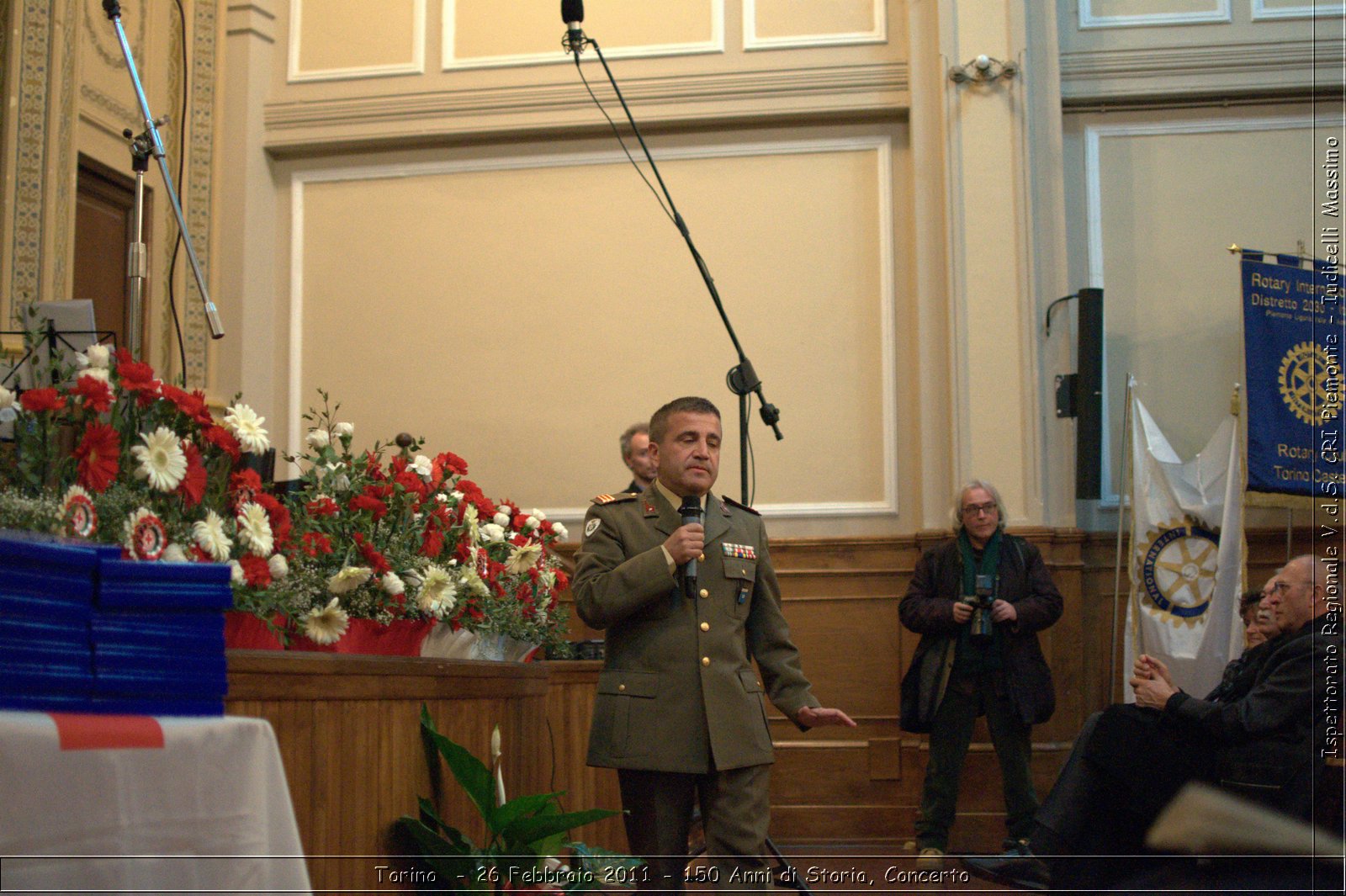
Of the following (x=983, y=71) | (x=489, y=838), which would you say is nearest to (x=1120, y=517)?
(x=983, y=71)

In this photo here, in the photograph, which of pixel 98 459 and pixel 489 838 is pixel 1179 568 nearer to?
pixel 489 838

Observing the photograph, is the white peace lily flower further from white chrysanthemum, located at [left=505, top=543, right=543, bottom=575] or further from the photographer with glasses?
the photographer with glasses

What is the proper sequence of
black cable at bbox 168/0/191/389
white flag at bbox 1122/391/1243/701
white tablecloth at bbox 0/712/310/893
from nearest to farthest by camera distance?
white tablecloth at bbox 0/712/310/893
white flag at bbox 1122/391/1243/701
black cable at bbox 168/0/191/389

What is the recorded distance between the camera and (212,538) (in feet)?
7.01

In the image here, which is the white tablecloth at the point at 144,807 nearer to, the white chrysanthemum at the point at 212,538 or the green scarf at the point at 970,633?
the white chrysanthemum at the point at 212,538

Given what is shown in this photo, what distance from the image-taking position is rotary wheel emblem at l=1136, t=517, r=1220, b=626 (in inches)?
203

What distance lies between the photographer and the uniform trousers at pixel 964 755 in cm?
461

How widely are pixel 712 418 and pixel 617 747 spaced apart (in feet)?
2.45

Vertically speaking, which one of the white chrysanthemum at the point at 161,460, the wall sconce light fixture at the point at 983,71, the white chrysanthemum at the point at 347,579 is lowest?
the white chrysanthemum at the point at 347,579

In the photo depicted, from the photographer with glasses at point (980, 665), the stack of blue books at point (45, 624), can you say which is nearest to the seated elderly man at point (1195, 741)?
the photographer with glasses at point (980, 665)

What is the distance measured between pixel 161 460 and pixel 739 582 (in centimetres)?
132

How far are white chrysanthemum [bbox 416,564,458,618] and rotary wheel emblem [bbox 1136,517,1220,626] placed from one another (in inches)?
134

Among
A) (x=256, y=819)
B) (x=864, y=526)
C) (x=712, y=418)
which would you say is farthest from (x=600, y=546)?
(x=864, y=526)

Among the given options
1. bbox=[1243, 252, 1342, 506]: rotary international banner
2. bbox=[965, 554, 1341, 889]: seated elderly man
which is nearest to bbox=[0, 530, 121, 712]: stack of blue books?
bbox=[965, 554, 1341, 889]: seated elderly man
